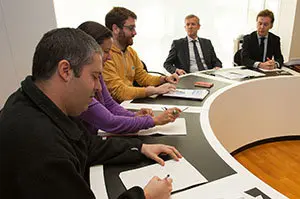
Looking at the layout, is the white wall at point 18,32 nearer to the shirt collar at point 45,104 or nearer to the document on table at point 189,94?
the document on table at point 189,94

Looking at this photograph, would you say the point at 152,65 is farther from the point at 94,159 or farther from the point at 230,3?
the point at 94,159

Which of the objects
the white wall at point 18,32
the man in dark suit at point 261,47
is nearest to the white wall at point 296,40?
the man in dark suit at point 261,47

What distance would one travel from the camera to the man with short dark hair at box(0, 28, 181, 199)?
2.26 ft

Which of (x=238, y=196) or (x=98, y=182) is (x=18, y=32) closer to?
(x=98, y=182)

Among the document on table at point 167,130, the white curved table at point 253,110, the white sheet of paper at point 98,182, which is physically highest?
the white sheet of paper at point 98,182

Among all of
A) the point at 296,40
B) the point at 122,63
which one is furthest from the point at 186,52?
the point at 296,40

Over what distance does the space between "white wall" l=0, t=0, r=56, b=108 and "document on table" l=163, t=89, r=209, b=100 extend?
6.41 feet

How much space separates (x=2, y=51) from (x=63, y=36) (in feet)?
8.57

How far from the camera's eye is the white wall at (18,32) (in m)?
2.94

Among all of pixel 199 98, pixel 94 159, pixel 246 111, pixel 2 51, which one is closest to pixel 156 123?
pixel 94 159

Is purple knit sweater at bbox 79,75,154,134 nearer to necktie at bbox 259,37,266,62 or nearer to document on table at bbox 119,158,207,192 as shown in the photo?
document on table at bbox 119,158,207,192

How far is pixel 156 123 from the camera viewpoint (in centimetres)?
144

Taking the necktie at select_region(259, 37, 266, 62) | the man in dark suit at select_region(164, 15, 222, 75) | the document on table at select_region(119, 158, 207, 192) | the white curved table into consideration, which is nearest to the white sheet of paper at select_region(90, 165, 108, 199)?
the document on table at select_region(119, 158, 207, 192)

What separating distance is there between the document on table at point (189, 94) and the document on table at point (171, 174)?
0.89 meters
